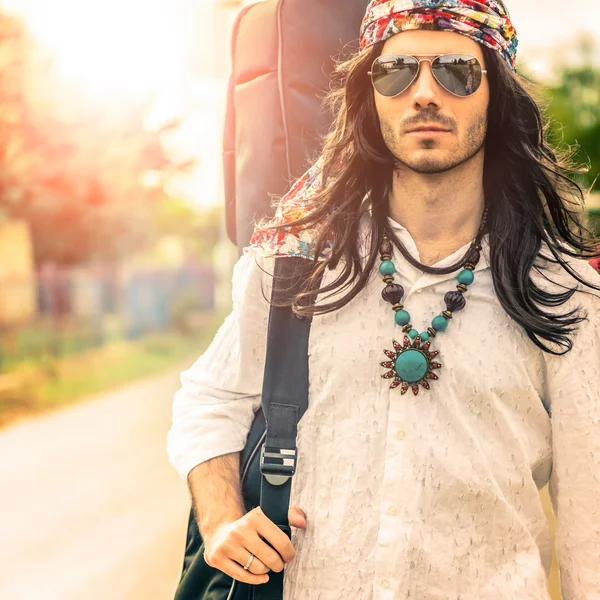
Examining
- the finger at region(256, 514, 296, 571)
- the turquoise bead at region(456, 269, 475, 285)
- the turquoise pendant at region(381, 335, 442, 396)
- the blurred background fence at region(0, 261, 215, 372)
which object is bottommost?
the blurred background fence at region(0, 261, 215, 372)

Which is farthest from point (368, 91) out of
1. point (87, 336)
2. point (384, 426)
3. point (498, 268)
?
point (87, 336)

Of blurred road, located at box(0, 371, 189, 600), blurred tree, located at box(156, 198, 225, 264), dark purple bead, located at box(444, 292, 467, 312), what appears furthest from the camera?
blurred tree, located at box(156, 198, 225, 264)

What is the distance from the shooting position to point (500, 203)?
2.14 metres

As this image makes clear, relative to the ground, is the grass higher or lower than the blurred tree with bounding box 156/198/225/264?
higher

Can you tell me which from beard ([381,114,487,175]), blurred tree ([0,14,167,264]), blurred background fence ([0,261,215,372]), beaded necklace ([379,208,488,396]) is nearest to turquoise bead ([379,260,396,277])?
beaded necklace ([379,208,488,396])

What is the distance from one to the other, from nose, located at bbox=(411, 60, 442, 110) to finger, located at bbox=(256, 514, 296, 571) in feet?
3.39

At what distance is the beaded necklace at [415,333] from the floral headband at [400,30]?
22cm

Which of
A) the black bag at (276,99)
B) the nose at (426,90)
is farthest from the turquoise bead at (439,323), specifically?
the nose at (426,90)

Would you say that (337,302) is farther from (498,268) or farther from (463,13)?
(463,13)

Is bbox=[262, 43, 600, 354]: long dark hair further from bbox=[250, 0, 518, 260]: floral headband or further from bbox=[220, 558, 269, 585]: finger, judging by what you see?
bbox=[220, 558, 269, 585]: finger

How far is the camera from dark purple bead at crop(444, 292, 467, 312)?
2.00 metres

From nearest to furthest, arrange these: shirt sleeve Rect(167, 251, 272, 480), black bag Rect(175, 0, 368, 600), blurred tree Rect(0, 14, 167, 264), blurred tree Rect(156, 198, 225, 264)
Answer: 1. shirt sleeve Rect(167, 251, 272, 480)
2. black bag Rect(175, 0, 368, 600)
3. blurred tree Rect(0, 14, 167, 264)
4. blurred tree Rect(156, 198, 225, 264)

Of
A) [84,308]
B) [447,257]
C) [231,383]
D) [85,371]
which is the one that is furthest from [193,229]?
[447,257]

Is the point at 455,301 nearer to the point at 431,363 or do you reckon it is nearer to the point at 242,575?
the point at 431,363
